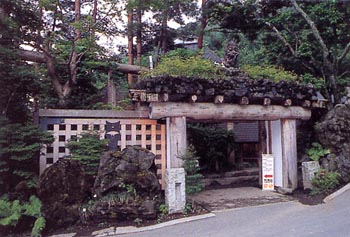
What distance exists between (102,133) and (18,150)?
1664mm

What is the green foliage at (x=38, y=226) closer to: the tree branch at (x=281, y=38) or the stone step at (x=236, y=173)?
the stone step at (x=236, y=173)

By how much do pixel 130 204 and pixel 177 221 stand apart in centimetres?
87

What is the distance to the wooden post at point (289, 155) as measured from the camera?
7.44 metres

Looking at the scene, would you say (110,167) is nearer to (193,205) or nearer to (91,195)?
(91,195)

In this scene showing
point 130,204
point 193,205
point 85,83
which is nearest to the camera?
point 130,204

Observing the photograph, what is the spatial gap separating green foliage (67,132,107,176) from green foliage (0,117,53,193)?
1.64ft

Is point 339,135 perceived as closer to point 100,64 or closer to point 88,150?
point 88,150

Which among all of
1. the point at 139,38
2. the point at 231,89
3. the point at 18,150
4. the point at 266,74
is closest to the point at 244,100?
the point at 231,89

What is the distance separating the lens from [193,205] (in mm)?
6055

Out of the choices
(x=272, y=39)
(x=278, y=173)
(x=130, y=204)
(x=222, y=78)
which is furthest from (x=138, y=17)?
(x=130, y=204)

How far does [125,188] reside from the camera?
18.0 ft

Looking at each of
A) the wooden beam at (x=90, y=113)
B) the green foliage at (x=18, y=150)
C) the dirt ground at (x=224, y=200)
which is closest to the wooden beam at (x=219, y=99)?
the wooden beam at (x=90, y=113)

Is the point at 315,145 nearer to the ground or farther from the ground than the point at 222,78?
nearer to the ground

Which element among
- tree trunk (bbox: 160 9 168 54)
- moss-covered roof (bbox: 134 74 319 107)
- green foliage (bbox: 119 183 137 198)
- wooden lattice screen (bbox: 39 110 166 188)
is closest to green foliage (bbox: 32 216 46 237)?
green foliage (bbox: 119 183 137 198)
